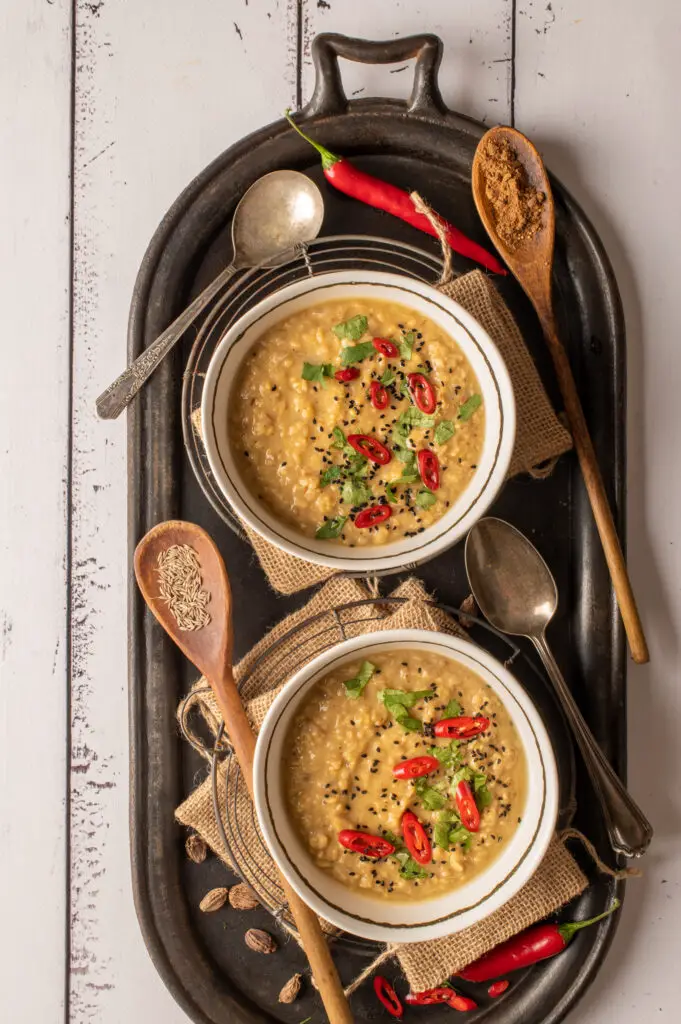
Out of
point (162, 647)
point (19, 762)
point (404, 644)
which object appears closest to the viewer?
point (404, 644)

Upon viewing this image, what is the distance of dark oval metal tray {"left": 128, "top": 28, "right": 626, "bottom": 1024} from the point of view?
2.72 m

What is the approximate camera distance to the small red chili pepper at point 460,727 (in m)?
2.48

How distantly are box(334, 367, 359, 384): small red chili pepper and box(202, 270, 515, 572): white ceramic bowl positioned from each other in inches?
7.8

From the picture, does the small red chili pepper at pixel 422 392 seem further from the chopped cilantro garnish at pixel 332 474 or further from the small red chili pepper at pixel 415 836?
the small red chili pepper at pixel 415 836

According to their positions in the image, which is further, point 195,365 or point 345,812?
point 195,365

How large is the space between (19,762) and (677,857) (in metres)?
2.04

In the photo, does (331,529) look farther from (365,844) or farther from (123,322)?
(123,322)

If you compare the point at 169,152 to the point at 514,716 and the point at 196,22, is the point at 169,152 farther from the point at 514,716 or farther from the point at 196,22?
the point at 514,716

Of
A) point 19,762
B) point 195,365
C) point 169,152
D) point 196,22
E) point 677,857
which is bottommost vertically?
point 677,857

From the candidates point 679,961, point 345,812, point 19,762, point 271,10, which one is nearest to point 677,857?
point 679,961

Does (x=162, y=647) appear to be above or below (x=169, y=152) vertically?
below

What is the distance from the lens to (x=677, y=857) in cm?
285

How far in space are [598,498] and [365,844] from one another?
1.14m

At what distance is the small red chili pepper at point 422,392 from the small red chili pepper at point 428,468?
112mm
